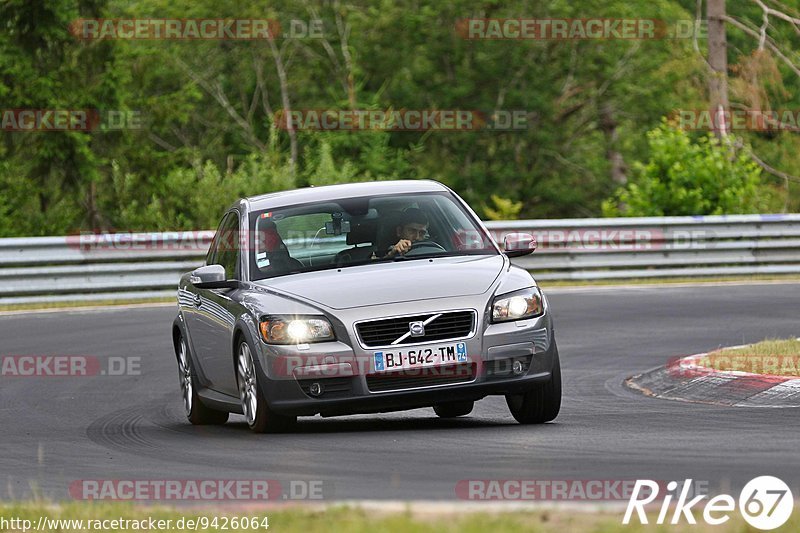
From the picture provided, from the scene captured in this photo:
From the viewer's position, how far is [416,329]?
32.6 feet

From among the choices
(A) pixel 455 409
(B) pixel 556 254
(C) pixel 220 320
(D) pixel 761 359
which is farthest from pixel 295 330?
(B) pixel 556 254

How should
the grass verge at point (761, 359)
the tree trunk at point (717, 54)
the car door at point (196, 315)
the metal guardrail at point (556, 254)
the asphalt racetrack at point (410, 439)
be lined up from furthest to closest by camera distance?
the tree trunk at point (717, 54)
the metal guardrail at point (556, 254)
the grass verge at point (761, 359)
the car door at point (196, 315)
the asphalt racetrack at point (410, 439)

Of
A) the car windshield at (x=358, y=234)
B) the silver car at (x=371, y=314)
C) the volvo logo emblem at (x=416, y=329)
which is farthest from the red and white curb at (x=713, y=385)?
the volvo logo emblem at (x=416, y=329)

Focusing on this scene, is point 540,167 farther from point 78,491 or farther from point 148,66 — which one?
point 78,491

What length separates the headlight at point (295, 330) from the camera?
10031 millimetres

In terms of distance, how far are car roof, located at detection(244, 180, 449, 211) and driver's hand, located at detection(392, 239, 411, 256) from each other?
1.97 ft

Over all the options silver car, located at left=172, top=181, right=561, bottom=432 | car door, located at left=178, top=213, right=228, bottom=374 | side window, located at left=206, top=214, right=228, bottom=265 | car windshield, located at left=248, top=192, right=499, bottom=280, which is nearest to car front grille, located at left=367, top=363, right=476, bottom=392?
silver car, located at left=172, top=181, right=561, bottom=432

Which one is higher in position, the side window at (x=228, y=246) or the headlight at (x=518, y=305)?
the side window at (x=228, y=246)

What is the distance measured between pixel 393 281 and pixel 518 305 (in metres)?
0.79

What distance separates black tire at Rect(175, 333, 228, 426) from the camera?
1209 cm

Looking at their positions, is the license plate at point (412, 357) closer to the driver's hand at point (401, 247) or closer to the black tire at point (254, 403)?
the black tire at point (254, 403)

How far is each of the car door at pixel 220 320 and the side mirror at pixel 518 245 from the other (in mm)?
1848

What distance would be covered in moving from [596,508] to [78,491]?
2856 mm

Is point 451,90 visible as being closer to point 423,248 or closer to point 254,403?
point 423,248
